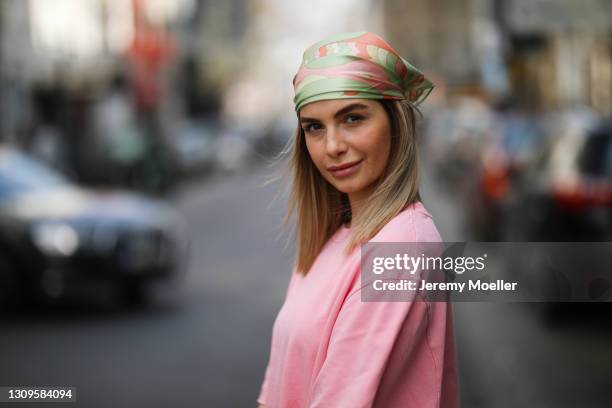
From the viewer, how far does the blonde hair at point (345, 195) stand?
84.0 inches

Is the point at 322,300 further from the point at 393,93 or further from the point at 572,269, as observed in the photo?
the point at 572,269

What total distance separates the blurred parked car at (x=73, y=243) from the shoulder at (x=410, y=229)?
293 inches

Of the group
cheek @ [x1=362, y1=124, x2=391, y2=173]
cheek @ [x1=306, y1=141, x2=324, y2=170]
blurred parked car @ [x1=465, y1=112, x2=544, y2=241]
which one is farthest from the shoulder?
blurred parked car @ [x1=465, y1=112, x2=544, y2=241]

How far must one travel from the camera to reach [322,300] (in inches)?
84.0

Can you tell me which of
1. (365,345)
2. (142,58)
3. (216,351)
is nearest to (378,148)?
(365,345)

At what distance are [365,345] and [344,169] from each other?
1.51ft

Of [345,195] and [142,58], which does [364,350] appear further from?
[142,58]

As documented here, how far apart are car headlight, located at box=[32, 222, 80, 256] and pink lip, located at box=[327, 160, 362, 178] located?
7.28 m

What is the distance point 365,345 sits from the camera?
195 cm

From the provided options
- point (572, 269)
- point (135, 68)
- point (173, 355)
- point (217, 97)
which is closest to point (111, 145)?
point (135, 68)

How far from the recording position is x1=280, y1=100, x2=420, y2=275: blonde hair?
7.00 ft

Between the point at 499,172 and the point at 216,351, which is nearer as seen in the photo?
the point at 216,351

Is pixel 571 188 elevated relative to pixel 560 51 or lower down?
lower down

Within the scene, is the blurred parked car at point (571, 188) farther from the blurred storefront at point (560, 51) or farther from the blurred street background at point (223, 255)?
the blurred storefront at point (560, 51)
